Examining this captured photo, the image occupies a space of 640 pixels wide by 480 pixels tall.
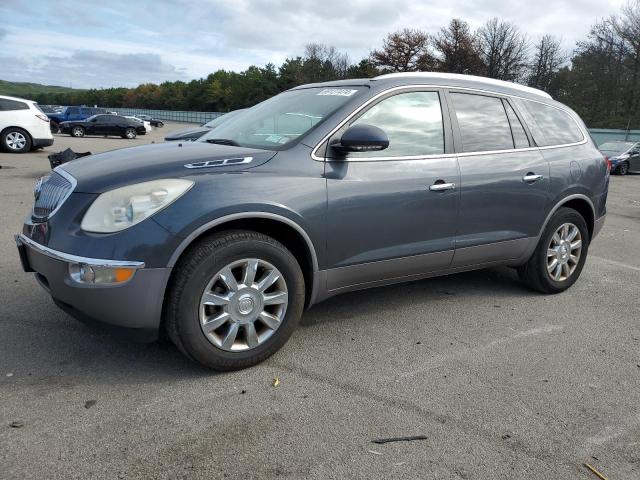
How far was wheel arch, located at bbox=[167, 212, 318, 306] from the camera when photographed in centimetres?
294

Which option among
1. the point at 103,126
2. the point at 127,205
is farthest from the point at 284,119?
the point at 103,126

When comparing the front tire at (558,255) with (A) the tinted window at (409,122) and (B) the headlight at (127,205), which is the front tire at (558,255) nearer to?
(A) the tinted window at (409,122)

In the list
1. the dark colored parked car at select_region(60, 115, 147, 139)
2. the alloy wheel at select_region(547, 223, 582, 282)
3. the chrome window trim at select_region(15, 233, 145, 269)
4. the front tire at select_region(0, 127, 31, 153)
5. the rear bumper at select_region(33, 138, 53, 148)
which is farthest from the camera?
the dark colored parked car at select_region(60, 115, 147, 139)

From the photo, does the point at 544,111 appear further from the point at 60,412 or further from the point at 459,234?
the point at 60,412

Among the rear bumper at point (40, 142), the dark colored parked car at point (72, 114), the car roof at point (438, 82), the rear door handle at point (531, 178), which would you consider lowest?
the rear bumper at point (40, 142)

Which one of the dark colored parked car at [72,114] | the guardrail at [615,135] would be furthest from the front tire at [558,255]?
the dark colored parked car at [72,114]

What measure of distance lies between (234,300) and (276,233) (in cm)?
51

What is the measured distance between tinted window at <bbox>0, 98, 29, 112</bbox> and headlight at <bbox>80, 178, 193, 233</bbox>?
1574cm

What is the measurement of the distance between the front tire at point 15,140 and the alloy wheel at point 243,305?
53.0 feet

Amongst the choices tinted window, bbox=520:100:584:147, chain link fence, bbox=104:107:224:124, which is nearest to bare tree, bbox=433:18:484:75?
chain link fence, bbox=104:107:224:124

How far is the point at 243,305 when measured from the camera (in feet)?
10.3

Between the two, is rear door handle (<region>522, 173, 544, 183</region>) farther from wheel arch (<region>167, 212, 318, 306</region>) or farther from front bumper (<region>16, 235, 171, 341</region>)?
front bumper (<region>16, 235, 171, 341</region>)

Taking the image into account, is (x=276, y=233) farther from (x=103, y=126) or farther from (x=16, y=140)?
(x=103, y=126)

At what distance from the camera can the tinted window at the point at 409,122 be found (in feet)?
12.2
